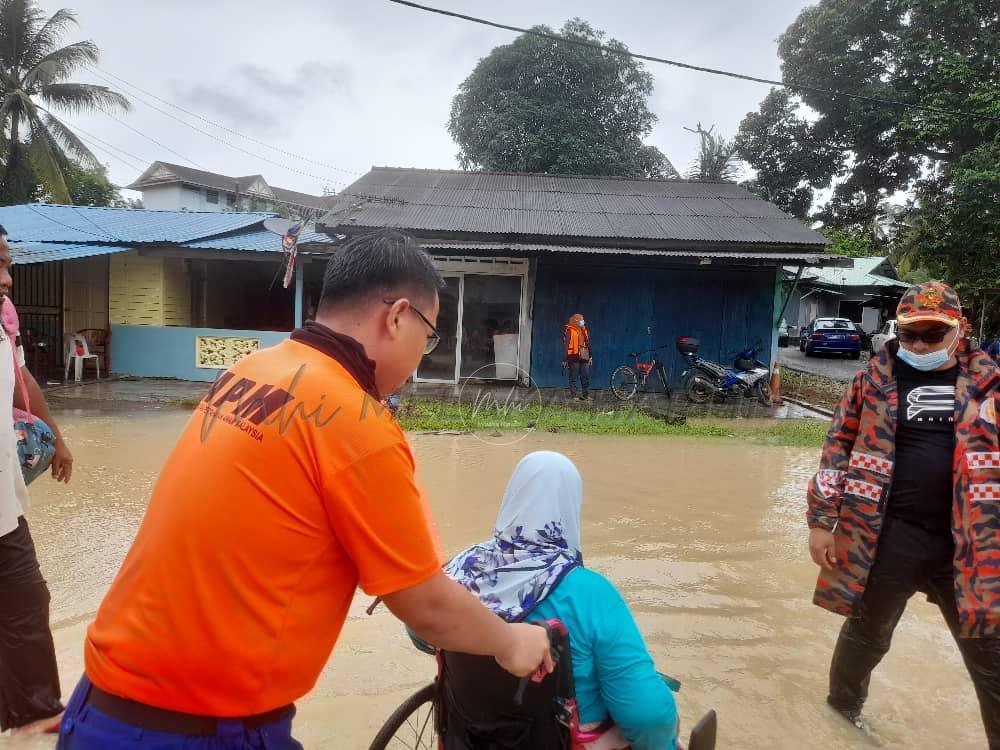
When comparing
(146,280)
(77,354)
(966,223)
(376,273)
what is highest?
(966,223)

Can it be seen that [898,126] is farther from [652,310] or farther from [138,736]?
[138,736]

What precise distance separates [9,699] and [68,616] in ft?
4.32

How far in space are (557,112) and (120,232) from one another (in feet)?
55.4

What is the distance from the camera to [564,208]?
13828 mm

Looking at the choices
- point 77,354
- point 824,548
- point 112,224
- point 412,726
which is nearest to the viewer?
point 412,726

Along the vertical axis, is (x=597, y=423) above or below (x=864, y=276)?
below

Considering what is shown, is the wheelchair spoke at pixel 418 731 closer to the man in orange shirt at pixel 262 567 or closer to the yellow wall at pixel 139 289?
the man in orange shirt at pixel 262 567

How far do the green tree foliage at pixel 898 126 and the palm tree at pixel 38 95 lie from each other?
69.4 feet

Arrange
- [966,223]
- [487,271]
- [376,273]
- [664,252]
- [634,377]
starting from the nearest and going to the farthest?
[376,273], [664,252], [634,377], [487,271], [966,223]

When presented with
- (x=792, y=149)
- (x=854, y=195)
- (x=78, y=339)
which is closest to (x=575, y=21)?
(x=792, y=149)

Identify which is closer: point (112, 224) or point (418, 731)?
point (418, 731)

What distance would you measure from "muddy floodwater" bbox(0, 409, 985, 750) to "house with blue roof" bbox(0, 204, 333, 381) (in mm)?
4896

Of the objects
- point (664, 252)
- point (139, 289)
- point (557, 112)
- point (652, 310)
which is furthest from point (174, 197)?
point (664, 252)

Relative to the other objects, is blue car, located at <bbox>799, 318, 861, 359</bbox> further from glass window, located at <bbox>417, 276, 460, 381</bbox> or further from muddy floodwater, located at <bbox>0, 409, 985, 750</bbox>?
muddy floodwater, located at <bbox>0, 409, 985, 750</bbox>
